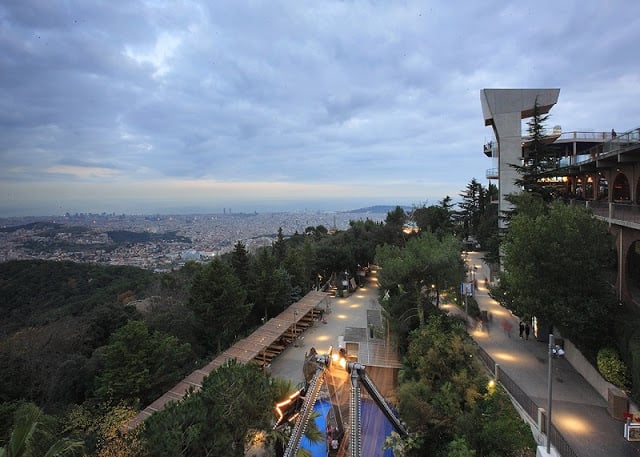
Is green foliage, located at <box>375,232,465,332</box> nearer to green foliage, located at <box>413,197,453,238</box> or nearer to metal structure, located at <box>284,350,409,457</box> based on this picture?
metal structure, located at <box>284,350,409,457</box>

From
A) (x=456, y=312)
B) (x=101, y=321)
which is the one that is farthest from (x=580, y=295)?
(x=101, y=321)

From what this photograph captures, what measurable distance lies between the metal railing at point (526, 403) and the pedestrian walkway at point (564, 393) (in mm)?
416

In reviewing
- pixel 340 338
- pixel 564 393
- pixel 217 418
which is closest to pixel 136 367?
pixel 217 418

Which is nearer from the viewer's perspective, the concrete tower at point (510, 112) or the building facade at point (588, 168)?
the building facade at point (588, 168)

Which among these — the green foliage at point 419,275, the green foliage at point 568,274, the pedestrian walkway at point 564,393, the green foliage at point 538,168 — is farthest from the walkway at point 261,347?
the green foliage at point 538,168

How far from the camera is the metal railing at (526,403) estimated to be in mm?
7523

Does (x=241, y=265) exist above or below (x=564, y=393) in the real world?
above

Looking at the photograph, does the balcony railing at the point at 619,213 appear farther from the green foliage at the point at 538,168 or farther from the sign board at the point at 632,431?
the sign board at the point at 632,431

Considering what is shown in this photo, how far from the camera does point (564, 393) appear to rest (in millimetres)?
10367

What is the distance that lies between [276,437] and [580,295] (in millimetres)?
10395

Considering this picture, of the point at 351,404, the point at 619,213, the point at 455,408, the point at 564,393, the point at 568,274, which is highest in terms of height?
the point at 619,213

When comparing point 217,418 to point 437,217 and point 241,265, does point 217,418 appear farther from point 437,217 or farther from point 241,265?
point 437,217

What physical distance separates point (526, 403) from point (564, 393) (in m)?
1.98

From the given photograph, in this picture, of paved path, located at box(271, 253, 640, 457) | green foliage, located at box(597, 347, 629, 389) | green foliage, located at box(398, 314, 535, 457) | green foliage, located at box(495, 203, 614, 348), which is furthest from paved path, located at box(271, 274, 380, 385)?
green foliage, located at box(597, 347, 629, 389)
